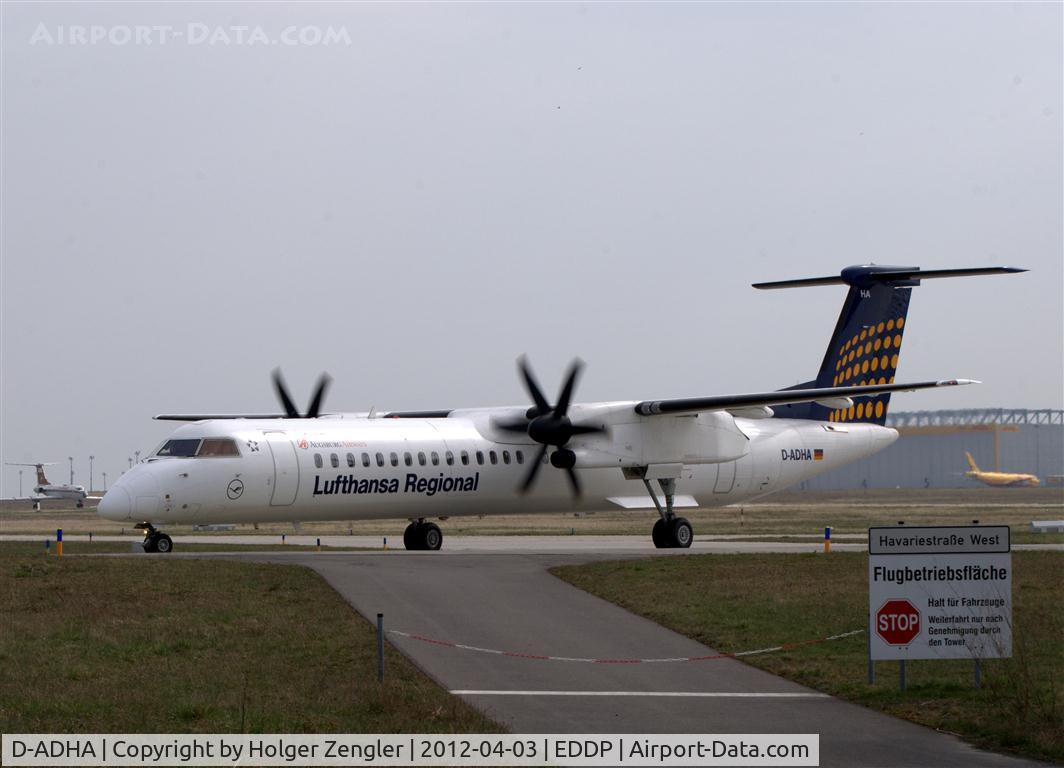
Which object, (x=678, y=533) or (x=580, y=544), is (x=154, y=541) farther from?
(x=580, y=544)

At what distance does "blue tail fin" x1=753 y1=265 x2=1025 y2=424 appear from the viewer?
4125 centimetres

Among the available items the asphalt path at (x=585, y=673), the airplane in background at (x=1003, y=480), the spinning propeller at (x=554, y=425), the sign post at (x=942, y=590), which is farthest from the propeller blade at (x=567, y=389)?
the airplane in background at (x=1003, y=480)

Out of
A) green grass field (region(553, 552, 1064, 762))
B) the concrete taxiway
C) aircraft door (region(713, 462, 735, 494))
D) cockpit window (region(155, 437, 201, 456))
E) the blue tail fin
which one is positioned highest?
the blue tail fin

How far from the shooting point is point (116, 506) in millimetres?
30844

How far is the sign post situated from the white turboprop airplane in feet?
63.2

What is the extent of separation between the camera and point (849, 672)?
16.4m

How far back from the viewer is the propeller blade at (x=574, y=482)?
36.5 metres

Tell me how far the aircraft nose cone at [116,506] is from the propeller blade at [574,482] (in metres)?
11.1

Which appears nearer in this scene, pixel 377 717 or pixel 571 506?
pixel 377 717

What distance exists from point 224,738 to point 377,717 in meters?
1.69

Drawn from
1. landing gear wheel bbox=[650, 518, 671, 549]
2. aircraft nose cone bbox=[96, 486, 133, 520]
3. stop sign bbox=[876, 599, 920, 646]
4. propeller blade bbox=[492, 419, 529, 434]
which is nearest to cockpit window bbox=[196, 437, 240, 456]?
aircraft nose cone bbox=[96, 486, 133, 520]

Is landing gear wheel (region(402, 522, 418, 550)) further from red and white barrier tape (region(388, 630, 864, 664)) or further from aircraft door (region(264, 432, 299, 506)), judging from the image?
red and white barrier tape (region(388, 630, 864, 664))

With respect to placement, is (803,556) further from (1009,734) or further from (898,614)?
(1009,734)

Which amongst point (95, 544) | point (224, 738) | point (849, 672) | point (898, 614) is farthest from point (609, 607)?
point (95, 544)
